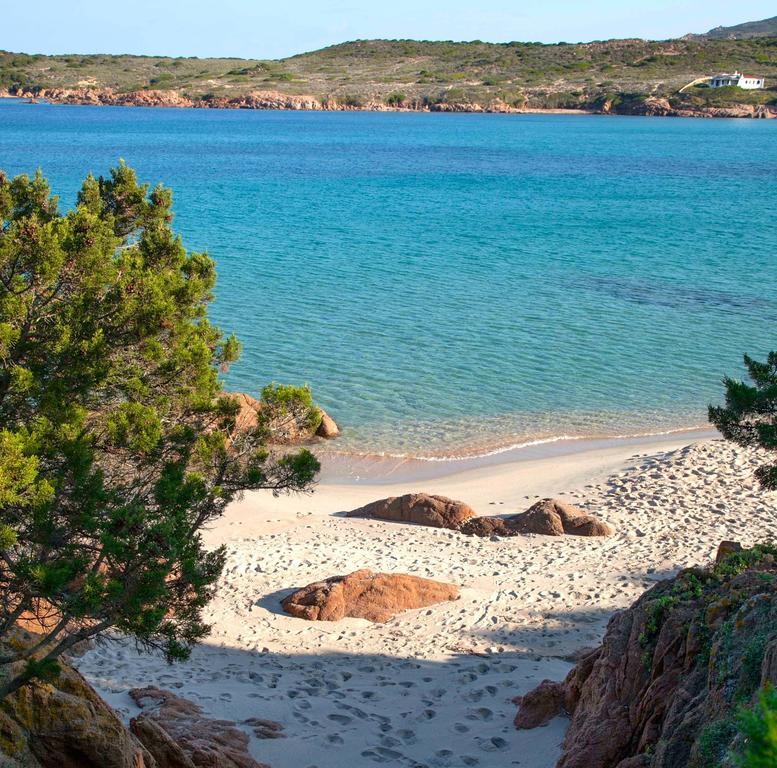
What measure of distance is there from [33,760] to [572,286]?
99.2 ft

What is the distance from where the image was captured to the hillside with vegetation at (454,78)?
14525cm

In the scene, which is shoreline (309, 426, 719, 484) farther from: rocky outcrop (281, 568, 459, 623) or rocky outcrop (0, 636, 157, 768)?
rocky outcrop (0, 636, 157, 768)

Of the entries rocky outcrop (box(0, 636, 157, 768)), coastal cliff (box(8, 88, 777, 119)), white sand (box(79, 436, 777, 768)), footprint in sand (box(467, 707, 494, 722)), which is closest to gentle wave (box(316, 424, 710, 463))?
white sand (box(79, 436, 777, 768))

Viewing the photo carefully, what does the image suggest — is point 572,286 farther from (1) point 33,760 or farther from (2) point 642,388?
(1) point 33,760

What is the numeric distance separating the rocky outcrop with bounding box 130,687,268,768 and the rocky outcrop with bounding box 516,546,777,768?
121 inches

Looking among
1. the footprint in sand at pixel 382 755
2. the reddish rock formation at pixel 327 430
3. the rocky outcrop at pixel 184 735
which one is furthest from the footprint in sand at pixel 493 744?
the reddish rock formation at pixel 327 430

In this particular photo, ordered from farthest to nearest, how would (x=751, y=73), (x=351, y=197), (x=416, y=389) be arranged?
(x=751, y=73) < (x=351, y=197) < (x=416, y=389)

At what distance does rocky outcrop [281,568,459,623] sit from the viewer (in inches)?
525

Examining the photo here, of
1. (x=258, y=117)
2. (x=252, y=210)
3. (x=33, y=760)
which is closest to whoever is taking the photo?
(x=33, y=760)

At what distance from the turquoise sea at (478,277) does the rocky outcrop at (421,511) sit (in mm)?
3353

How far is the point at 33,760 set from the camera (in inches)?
287

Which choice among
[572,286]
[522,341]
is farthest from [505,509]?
[572,286]

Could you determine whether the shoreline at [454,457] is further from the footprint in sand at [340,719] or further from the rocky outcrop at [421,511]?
the footprint in sand at [340,719]

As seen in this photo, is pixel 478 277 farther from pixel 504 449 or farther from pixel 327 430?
pixel 327 430
